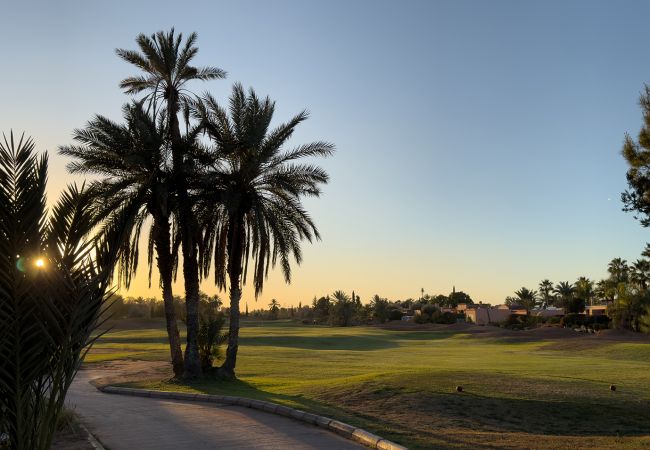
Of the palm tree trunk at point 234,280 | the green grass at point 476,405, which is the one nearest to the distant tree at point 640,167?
the green grass at point 476,405

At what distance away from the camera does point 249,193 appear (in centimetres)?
2492

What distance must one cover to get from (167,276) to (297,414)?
13452mm

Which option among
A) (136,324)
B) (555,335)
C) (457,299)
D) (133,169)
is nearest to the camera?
(133,169)

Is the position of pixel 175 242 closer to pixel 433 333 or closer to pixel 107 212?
pixel 107 212

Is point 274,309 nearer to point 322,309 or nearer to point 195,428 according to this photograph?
point 322,309

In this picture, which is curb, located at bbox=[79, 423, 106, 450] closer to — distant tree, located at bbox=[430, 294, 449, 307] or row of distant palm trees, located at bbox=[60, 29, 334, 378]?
row of distant palm trees, located at bbox=[60, 29, 334, 378]

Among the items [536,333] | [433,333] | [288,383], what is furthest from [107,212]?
[433,333]

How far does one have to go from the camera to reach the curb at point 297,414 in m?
10.6

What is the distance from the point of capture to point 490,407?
16.5 m

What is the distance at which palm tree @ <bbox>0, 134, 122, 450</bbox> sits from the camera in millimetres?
6504

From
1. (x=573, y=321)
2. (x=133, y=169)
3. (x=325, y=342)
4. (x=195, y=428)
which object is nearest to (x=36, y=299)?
(x=195, y=428)

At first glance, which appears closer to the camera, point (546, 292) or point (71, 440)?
point (71, 440)

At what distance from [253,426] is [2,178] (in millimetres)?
7679

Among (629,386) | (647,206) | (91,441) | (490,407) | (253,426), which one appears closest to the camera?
(91,441)
